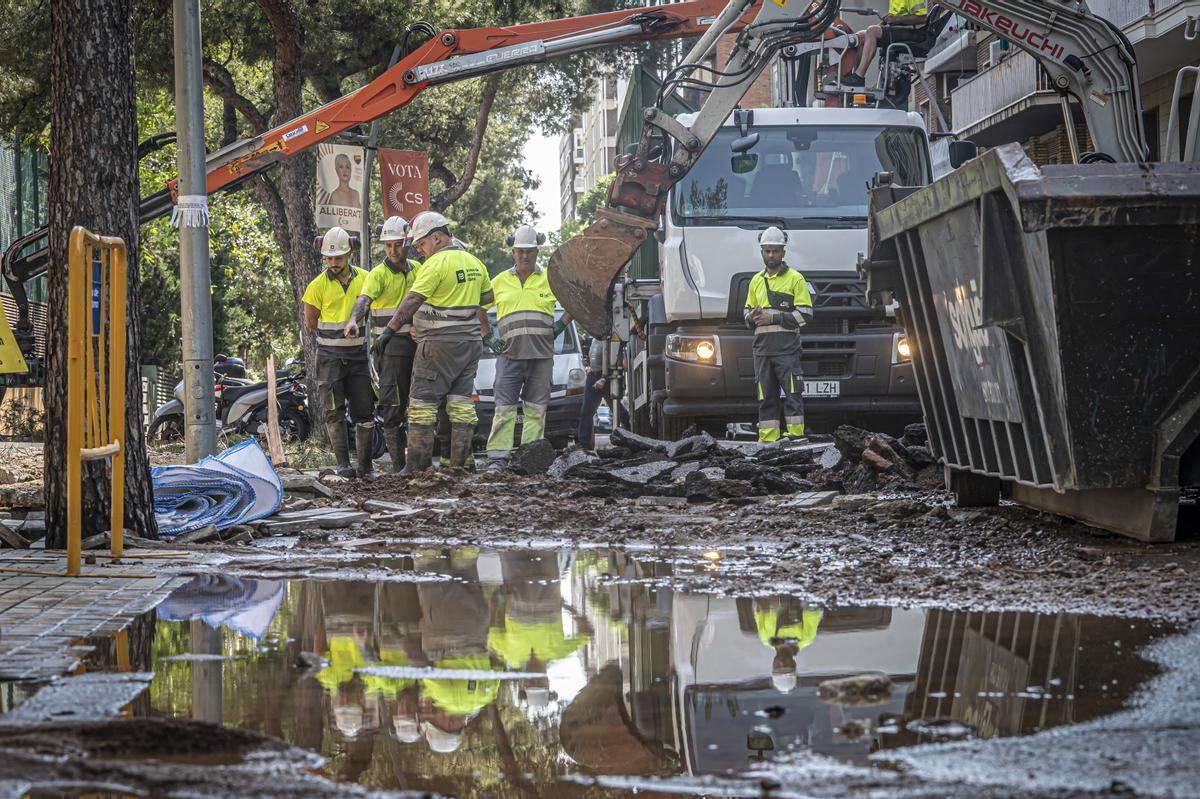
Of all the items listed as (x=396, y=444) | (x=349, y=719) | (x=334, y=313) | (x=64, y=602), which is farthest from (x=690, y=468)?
(x=349, y=719)

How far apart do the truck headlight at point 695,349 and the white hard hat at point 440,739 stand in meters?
10.0

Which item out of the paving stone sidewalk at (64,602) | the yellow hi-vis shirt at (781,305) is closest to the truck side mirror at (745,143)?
the yellow hi-vis shirt at (781,305)

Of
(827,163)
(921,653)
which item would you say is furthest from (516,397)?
(921,653)

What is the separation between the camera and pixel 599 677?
181 inches

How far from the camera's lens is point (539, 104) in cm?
3369

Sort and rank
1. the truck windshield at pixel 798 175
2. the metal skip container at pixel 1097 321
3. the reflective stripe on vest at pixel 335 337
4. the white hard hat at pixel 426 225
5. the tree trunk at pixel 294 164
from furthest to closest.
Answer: the tree trunk at pixel 294 164 < the reflective stripe on vest at pixel 335 337 < the truck windshield at pixel 798 175 < the white hard hat at pixel 426 225 < the metal skip container at pixel 1097 321

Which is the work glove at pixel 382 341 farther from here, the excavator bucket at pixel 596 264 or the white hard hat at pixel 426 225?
the excavator bucket at pixel 596 264

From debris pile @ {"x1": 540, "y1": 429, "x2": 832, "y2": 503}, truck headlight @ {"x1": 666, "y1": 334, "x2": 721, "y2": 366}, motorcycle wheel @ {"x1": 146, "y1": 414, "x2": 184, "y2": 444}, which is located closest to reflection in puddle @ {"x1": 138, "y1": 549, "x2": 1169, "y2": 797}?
debris pile @ {"x1": 540, "y1": 429, "x2": 832, "y2": 503}

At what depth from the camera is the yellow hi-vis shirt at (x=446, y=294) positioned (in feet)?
43.4

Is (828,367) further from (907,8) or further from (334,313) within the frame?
(334,313)

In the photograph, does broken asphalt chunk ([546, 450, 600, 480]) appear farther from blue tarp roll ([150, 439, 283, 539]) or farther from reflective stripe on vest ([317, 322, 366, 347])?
blue tarp roll ([150, 439, 283, 539])

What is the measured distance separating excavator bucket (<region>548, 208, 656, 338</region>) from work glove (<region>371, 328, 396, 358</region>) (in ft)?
5.12

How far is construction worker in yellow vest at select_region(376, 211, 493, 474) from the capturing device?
13281 millimetres

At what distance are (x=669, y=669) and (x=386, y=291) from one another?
967 centimetres
